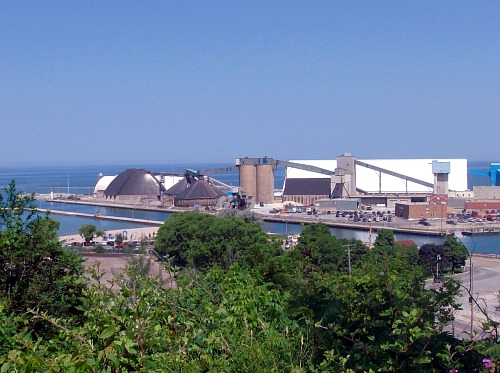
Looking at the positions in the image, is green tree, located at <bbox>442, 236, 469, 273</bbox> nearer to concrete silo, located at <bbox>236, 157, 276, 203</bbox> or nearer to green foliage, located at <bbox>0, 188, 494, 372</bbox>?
green foliage, located at <bbox>0, 188, 494, 372</bbox>

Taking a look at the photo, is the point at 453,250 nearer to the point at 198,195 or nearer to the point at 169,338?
the point at 169,338

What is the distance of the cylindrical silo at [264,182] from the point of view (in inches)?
768

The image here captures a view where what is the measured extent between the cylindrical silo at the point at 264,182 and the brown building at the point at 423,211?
486 centimetres

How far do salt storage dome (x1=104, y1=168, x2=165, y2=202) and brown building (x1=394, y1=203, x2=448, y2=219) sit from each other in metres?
9.01

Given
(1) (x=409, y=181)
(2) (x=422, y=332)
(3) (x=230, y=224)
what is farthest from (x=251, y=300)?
(1) (x=409, y=181)

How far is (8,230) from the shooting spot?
1.58 m

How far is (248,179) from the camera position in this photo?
63.9ft

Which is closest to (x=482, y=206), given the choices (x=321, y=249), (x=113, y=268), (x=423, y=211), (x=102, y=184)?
(x=423, y=211)

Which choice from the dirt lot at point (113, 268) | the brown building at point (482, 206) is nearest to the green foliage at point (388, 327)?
the dirt lot at point (113, 268)

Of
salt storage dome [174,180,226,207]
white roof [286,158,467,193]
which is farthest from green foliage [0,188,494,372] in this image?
white roof [286,158,467,193]

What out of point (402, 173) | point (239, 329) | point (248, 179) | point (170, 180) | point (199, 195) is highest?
point (239, 329)

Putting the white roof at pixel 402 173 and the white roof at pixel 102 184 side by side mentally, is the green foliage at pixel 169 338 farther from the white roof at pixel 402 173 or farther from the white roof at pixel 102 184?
the white roof at pixel 102 184

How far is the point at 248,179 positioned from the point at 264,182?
1.62ft

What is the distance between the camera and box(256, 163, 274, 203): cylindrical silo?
768 inches
